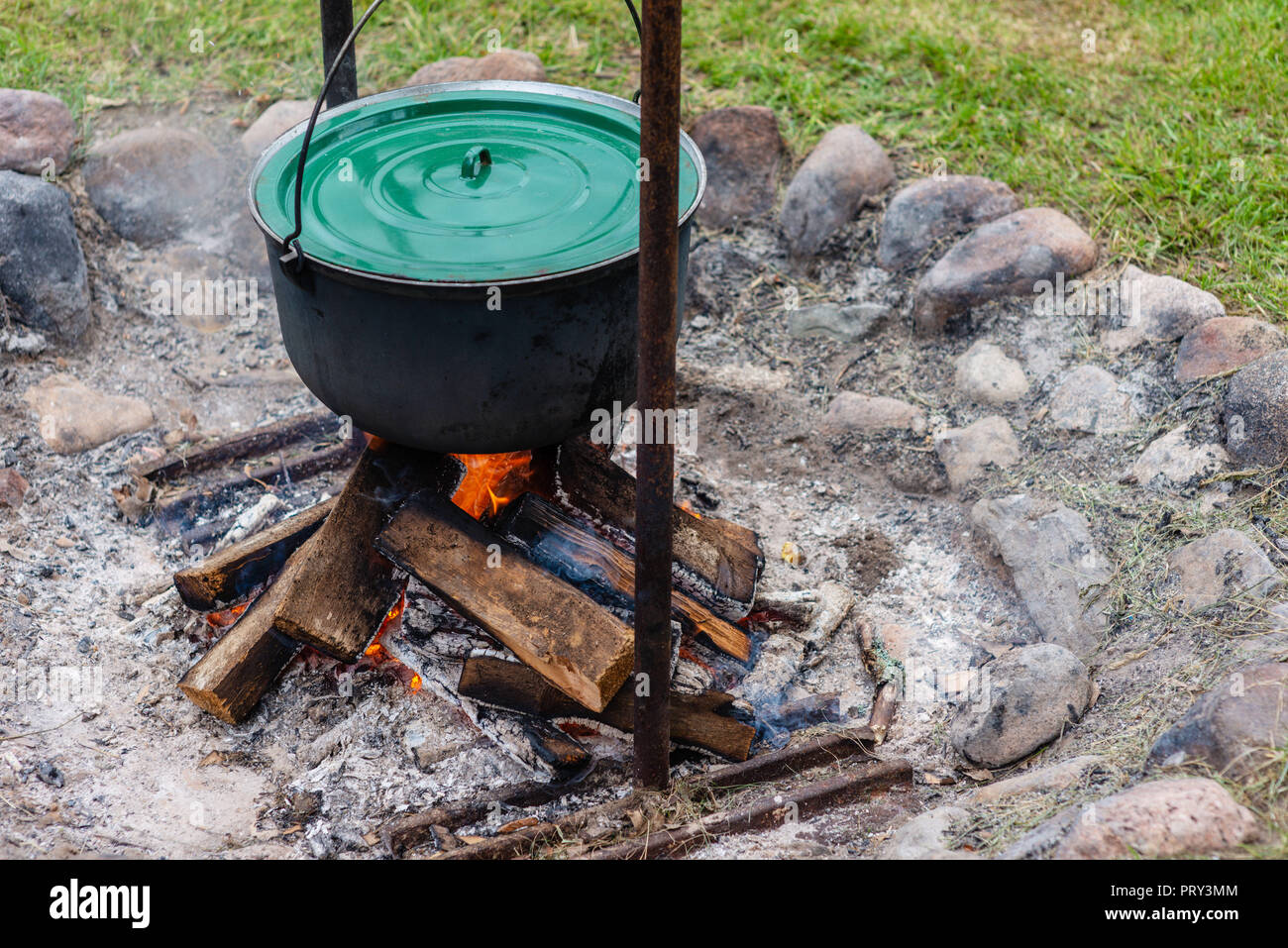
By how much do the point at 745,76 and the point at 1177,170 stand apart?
1888 mm

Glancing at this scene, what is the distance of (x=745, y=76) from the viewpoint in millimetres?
4965

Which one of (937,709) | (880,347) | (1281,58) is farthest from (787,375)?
(1281,58)

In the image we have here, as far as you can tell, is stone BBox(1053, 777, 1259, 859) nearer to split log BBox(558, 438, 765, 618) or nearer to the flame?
split log BBox(558, 438, 765, 618)

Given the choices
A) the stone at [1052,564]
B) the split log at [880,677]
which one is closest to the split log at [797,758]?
the split log at [880,677]

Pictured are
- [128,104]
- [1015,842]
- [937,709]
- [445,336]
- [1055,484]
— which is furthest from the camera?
[128,104]

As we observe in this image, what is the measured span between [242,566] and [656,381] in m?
1.51

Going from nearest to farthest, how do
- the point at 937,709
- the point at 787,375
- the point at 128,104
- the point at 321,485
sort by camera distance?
the point at 937,709 → the point at 321,485 → the point at 787,375 → the point at 128,104

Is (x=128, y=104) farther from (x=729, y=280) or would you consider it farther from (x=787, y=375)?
(x=787, y=375)

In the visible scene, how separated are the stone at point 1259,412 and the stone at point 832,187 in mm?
1686

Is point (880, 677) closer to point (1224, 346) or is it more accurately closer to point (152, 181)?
point (1224, 346)

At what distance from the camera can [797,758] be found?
2709 millimetres

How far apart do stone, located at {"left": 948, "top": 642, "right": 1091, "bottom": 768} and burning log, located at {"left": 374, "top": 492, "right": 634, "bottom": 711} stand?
0.87m
